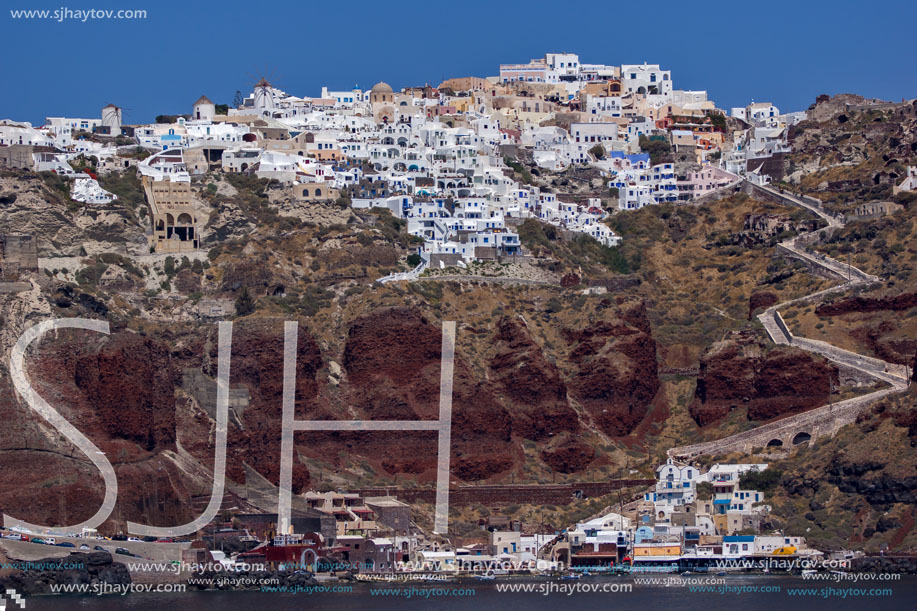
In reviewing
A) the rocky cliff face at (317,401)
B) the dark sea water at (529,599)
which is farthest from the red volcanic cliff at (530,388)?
the dark sea water at (529,599)

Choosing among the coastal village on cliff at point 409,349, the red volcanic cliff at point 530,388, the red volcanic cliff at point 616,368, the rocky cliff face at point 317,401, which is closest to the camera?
the rocky cliff face at point 317,401

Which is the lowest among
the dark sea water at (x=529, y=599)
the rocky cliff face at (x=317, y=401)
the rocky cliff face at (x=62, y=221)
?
the dark sea water at (x=529, y=599)

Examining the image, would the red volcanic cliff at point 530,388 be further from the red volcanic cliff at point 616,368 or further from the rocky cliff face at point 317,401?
the red volcanic cliff at point 616,368

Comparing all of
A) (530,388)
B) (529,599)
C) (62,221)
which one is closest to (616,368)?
(530,388)

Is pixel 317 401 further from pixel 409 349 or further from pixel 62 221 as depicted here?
pixel 62 221

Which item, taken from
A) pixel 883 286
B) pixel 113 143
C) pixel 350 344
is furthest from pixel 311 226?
pixel 883 286

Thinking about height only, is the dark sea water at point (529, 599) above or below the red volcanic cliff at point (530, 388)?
below

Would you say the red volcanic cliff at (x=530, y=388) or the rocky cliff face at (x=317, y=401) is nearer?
the rocky cliff face at (x=317, y=401)
